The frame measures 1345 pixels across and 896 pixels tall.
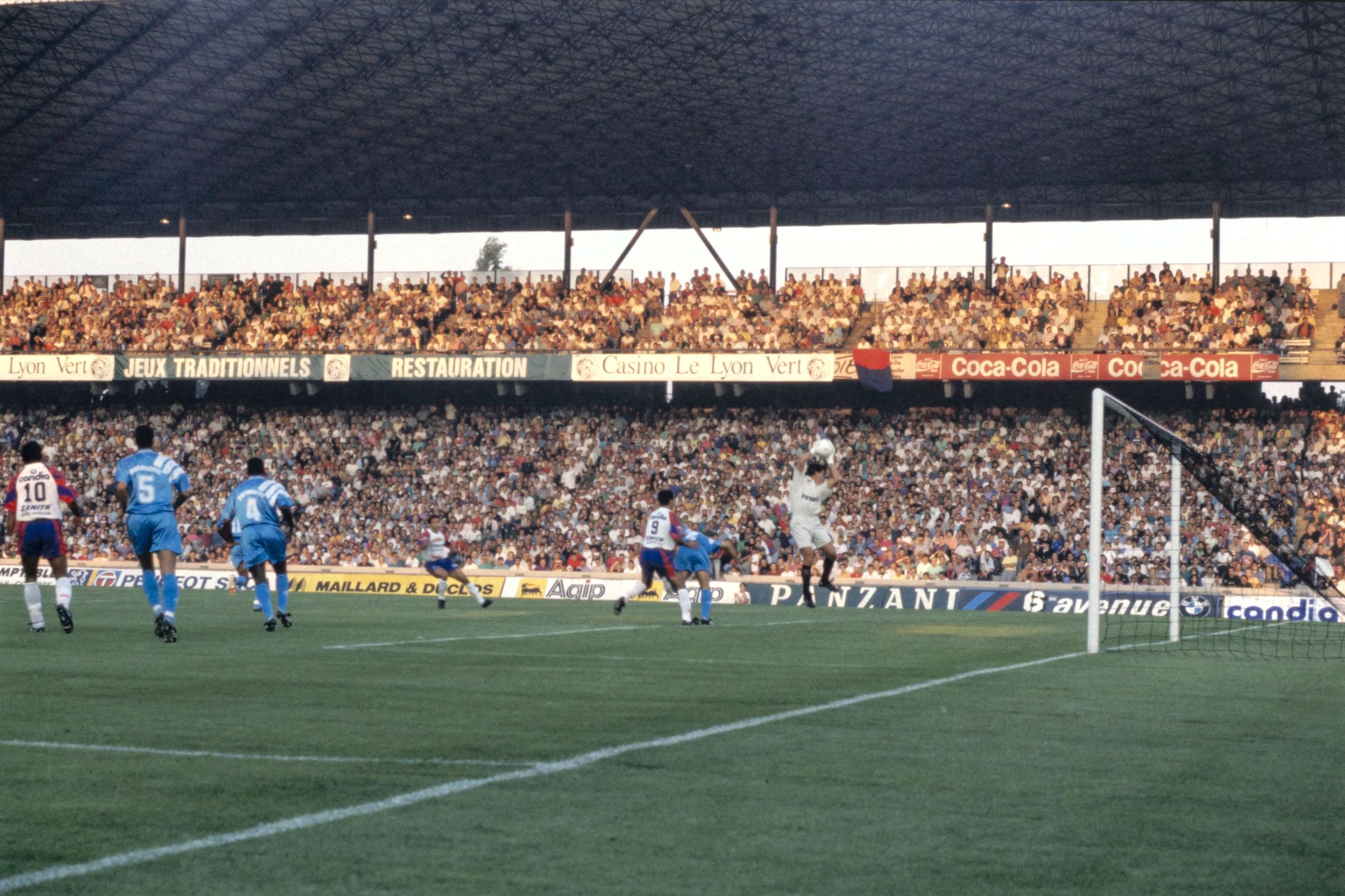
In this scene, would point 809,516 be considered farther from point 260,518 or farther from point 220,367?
point 220,367

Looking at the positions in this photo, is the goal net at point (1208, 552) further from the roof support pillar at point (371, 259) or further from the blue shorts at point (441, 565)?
the roof support pillar at point (371, 259)

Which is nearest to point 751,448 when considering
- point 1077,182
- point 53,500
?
point 1077,182

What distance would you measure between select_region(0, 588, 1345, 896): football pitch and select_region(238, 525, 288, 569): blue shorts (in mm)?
4199

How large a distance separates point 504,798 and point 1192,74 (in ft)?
109

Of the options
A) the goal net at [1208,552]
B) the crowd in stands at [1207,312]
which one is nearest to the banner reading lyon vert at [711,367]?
the crowd in stands at [1207,312]

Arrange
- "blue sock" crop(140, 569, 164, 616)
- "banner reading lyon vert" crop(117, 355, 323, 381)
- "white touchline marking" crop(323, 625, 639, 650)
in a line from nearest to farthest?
"white touchline marking" crop(323, 625, 639, 650) → "blue sock" crop(140, 569, 164, 616) → "banner reading lyon vert" crop(117, 355, 323, 381)

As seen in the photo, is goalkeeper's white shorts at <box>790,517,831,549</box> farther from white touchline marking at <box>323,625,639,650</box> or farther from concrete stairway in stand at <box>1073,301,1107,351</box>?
concrete stairway in stand at <box>1073,301,1107,351</box>

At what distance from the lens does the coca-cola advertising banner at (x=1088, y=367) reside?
122 feet

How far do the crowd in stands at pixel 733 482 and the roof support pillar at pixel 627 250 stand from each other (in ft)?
13.8

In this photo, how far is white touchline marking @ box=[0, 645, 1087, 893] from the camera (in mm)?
4707

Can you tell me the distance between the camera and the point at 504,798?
6121mm

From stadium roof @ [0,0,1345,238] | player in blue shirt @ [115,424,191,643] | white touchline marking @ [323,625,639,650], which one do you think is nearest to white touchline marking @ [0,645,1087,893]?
white touchline marking @ [323,625,639,650]

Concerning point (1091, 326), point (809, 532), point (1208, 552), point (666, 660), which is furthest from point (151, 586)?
point (1091, 326)

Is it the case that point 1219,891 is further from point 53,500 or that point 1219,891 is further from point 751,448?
point 751,448
